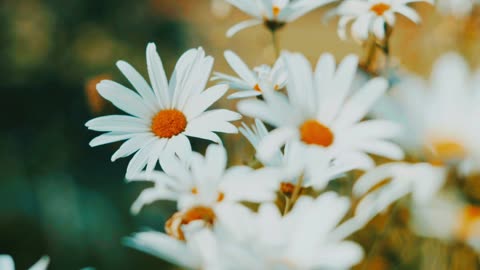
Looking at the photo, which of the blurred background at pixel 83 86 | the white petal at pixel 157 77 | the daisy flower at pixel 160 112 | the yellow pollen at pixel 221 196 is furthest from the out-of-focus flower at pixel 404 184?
the blurred background at pixel 83 86

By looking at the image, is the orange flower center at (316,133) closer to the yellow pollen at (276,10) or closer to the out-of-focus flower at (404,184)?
the out-of-focus flower at (404,184)

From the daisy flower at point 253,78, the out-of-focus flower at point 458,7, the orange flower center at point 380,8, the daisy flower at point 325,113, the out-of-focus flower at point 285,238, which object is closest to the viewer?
the out-of-focus flower at point 285,238

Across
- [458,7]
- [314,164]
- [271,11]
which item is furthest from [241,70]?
[458,7]

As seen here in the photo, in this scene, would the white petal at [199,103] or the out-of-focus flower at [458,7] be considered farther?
the out-of-focus flower at [458,7]

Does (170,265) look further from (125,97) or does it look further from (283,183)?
(283,183)

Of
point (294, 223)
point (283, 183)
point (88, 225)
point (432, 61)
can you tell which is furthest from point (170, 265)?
point (294, 223)

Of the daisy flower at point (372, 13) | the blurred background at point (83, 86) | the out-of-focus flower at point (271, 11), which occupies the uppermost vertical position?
the out-of-focus flower at point (271, 11)
